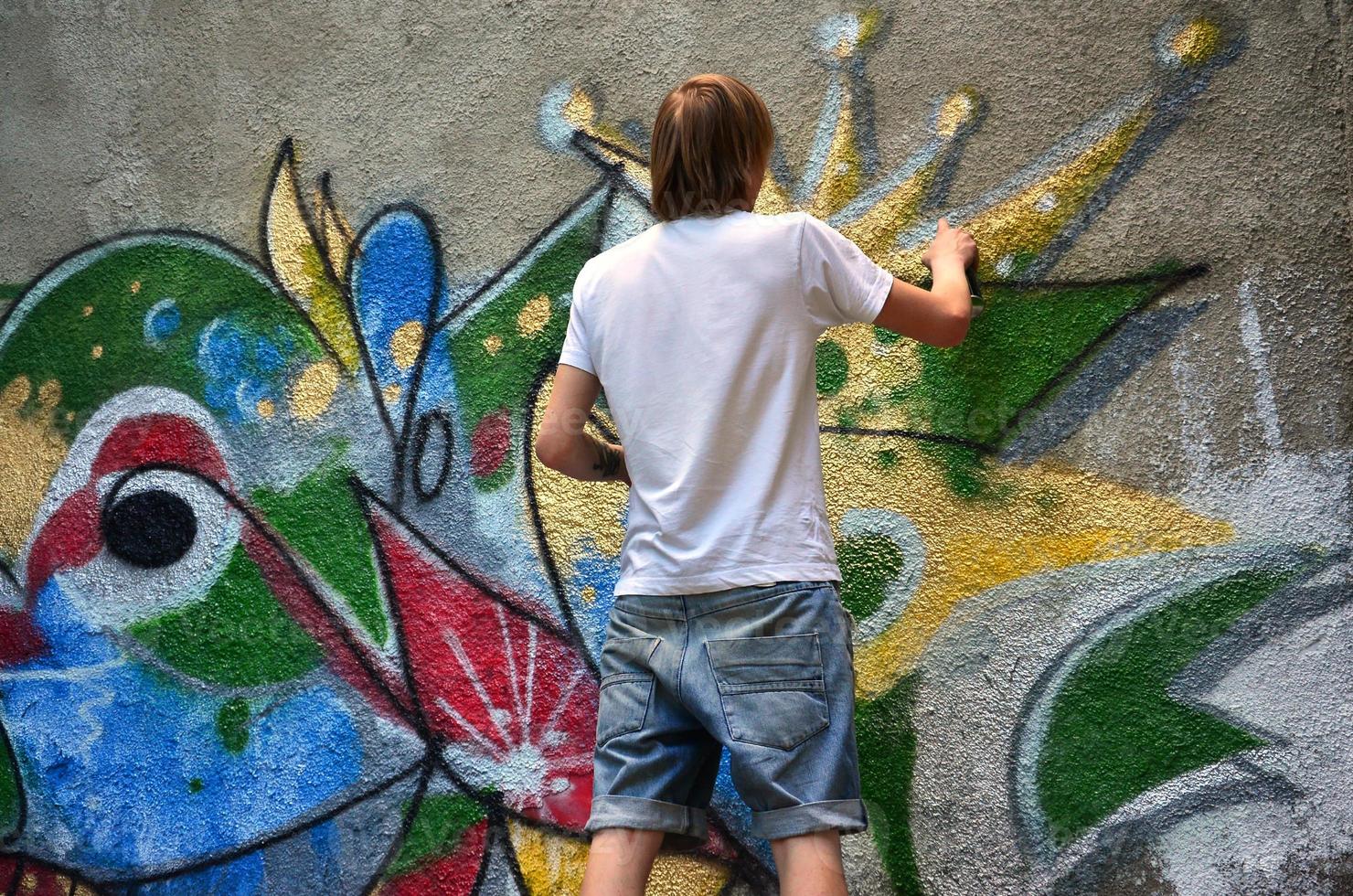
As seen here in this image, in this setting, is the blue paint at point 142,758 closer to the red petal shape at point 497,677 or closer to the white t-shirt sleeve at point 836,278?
the red petal shape at point 497,677

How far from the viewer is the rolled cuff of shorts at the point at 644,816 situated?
163cm

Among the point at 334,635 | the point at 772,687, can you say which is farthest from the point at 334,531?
the point at 772,687

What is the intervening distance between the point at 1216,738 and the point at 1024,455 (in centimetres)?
64

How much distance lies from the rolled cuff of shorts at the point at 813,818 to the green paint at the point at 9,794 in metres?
2.22

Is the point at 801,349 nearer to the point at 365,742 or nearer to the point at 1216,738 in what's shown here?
the point at 1216,738

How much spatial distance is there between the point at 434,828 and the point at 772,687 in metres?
1.24

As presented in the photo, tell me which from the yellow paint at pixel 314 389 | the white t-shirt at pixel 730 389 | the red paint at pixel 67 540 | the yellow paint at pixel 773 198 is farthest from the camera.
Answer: the red paint at pixel 67 540

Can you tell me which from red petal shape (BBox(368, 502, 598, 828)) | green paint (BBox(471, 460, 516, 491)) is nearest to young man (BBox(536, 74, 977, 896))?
red petal shape (BBox(368, 502, 598, 828))

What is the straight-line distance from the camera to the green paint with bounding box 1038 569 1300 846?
2.08 metres

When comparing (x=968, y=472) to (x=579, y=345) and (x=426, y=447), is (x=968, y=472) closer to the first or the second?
(x=579, y=345)

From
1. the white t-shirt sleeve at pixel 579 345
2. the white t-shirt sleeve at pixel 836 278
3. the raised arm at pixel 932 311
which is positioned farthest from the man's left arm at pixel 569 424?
the raised arm at pixel 932 311

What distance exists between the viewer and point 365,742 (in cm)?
256

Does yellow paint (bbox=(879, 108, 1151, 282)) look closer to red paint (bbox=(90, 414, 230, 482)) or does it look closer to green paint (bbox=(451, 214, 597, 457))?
green paint (bbox=(451, 214, 597, 457))

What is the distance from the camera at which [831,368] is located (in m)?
2.39
